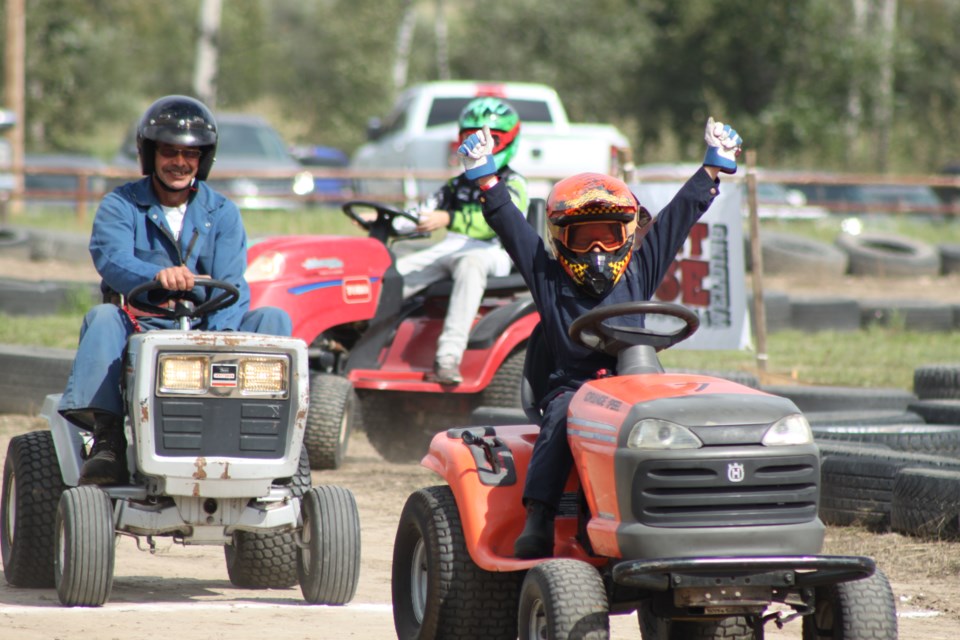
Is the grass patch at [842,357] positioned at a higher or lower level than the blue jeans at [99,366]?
lower

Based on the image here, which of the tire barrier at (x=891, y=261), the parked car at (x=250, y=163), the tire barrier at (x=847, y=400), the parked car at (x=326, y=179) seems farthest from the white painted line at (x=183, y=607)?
the tire barrier at (x=891, y=261)

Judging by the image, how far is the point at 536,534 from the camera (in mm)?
4973

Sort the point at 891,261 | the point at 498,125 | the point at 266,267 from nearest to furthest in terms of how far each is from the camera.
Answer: the point at 266,267, the point at 498,125, the point at 891,261

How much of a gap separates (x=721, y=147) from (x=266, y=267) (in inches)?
167

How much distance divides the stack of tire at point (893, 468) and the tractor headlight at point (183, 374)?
354 cm

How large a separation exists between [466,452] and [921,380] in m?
6.27

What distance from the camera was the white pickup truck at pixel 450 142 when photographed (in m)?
18.3

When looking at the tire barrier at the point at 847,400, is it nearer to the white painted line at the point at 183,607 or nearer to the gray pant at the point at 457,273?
the gray pant at the point at 457,273

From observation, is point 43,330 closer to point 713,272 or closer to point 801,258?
point 713,272

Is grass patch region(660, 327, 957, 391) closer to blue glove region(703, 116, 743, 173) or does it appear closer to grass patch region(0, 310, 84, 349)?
grass patch region(0, 310, 84, 349)

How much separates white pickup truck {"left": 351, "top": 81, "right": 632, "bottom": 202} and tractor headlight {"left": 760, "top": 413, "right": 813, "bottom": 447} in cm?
1275

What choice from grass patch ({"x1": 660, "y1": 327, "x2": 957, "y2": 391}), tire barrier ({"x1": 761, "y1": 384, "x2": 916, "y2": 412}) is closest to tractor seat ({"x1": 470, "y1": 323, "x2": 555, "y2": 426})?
tire barrier ({"x1": 761, "y1": 384, "x2": 916, "y2": 412})

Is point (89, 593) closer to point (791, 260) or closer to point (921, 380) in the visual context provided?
point (921, 380)

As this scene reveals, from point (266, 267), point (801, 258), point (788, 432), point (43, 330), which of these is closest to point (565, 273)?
point (788, 432)
